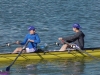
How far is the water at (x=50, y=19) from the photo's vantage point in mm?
26355

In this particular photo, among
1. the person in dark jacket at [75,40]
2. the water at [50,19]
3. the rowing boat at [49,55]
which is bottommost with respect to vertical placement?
the water at [50,19]

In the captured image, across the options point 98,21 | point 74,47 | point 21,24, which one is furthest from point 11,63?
point 98,21

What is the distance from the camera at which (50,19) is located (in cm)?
3603

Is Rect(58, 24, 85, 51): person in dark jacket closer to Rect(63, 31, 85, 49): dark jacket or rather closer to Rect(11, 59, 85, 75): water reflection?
Rect(63, 31, 85, 49): dark jacket

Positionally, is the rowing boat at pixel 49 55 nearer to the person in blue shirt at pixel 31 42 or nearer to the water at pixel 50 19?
the person in blue shirt at pixel 31 42

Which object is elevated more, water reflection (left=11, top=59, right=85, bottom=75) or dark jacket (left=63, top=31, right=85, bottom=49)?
dark jacket (left=63, top=31, right=85, bottom=49)

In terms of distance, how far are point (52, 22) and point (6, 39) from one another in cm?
810

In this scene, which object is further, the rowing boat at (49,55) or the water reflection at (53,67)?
the rowing boat at (49,55)

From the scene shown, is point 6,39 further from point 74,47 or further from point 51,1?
point 51,1

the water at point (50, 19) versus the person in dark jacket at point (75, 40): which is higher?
the person in dark jacket at point (75, 40)

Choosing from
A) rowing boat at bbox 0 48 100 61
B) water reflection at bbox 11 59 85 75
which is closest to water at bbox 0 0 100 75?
water reflection at bbox 11 59 85 75

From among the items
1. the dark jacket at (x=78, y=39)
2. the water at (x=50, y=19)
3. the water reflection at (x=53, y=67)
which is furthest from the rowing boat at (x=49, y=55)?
the water at (x=50, y=19)

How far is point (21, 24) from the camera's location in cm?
3281

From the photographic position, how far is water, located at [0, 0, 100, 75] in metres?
26.4
